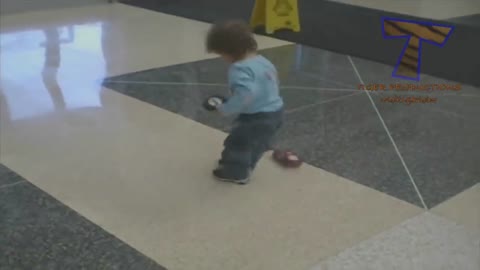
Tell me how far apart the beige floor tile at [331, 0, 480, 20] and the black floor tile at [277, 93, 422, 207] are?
148 inches

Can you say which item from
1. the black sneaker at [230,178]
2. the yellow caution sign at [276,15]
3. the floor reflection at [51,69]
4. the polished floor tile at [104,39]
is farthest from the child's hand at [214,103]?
the yellow caution sign at [276,15]

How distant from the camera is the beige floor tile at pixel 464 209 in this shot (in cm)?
225

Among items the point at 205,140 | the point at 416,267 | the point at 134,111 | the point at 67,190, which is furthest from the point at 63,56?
the point at 416,267

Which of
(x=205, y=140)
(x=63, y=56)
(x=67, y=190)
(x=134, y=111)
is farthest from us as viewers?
(x=63, y=56)

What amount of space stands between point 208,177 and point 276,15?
123 inches

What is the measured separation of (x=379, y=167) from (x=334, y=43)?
2.59 meters

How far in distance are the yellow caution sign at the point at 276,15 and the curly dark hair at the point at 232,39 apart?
300 centimetres

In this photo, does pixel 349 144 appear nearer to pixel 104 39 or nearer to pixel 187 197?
pixel 187 197

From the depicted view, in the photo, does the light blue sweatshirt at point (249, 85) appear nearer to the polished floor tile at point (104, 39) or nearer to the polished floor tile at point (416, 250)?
the polished floor tile at point (416, 250)

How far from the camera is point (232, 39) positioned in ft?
7.64

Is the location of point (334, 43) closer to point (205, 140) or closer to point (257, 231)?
point (205, 140)

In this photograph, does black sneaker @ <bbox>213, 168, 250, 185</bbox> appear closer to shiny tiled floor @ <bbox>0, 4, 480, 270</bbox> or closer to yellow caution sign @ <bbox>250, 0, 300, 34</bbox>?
shiny tiled floor @ <bbox>0, 4, 480, 270</bbox>

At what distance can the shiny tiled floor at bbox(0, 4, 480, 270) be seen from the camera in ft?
6.59

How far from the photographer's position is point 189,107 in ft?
11.1
